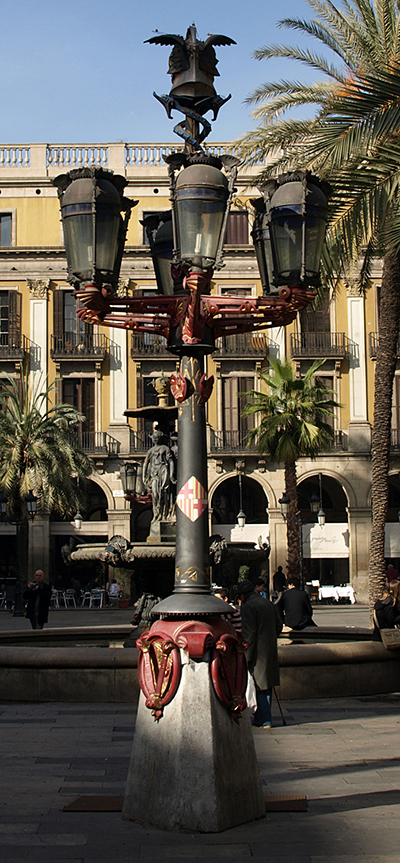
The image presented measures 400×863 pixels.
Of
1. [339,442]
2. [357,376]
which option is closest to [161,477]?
[339,442]

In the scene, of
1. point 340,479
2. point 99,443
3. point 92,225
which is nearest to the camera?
point 92,225

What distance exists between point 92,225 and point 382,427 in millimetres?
14441

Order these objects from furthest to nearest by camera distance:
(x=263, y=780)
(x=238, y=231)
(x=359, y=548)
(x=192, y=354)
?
(x=238, y=231) < (x=359, y=548) < (x=263, y=780) < (x=192, y=354)

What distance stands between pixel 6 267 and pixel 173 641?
39.5 meters

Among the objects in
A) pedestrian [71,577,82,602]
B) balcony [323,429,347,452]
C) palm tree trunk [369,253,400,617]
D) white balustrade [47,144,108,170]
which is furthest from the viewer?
white balustrade [47,144,108,170]

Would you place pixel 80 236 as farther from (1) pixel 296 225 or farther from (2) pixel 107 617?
(2) pixel 107 617

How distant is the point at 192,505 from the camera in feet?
20.3

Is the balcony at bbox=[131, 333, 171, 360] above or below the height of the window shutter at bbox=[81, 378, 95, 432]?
above

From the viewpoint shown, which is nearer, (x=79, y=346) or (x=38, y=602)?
(x=38, y=602)

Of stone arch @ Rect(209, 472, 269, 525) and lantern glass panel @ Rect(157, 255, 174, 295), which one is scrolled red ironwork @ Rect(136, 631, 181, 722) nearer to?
lantern glass panel @ Rect(157, 255, 174, 295)

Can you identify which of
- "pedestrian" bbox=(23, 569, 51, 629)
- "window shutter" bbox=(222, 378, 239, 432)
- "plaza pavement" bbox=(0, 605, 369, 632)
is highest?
"window shutter" bbox=(222, 378, 239, 432)

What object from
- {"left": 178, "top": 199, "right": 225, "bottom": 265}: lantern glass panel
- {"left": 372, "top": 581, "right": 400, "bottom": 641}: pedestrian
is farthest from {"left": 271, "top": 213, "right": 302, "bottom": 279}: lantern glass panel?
{"left": 372, "top": 581, "right": 400, "bottom": 641}: pedestrian

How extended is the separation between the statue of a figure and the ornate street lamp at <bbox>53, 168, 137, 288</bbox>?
577 cm

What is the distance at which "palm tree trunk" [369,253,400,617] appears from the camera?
1988cm
